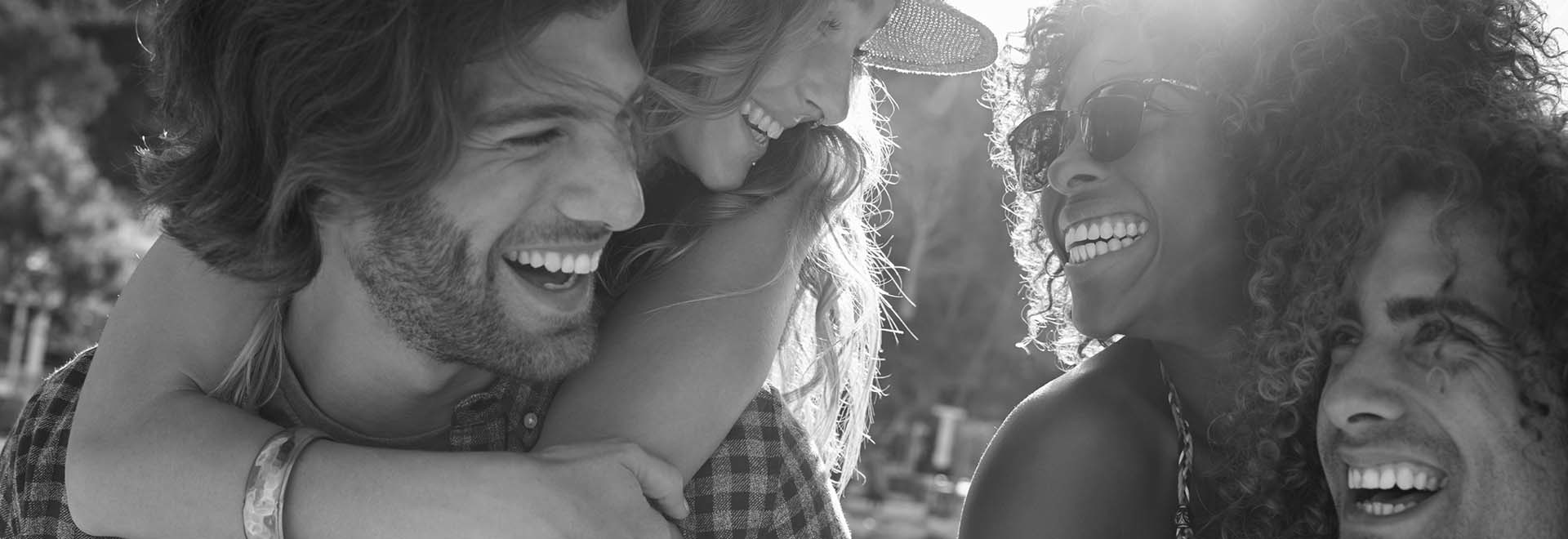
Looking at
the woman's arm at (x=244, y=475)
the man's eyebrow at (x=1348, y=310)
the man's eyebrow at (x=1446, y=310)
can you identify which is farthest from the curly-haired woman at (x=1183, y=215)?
the woman's arm at (x=244, y=475)

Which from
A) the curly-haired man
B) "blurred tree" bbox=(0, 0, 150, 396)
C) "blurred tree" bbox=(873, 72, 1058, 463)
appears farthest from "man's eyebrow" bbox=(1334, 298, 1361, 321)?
"blurred tree" bbox=(873, 72, 1058, 463)

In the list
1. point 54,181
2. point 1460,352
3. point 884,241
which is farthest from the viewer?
point 884,241

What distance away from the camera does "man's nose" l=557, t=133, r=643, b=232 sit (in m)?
2.11

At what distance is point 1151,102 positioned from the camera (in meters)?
2.30

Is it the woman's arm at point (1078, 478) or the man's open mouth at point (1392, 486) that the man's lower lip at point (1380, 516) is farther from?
the woman's arm at point (1078, 478)

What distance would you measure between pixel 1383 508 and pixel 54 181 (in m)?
16.7

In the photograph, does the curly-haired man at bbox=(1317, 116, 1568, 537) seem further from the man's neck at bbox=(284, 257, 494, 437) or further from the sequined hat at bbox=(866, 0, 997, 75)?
the man's neck at bbox=(284, 257, 494, 437)

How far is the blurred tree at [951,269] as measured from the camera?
23203 millimetres

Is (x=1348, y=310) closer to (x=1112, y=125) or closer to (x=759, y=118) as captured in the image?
(x=1112, y=125)

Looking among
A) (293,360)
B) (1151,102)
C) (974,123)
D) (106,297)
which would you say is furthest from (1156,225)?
(974,123)

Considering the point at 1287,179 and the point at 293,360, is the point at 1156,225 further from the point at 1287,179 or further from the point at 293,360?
the point at 293,360

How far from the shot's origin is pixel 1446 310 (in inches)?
70.2

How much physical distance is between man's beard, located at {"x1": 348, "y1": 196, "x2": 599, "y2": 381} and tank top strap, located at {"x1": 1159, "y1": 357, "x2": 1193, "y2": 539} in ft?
3.13

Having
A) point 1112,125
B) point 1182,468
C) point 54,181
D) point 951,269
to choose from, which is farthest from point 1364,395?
point 951,269
